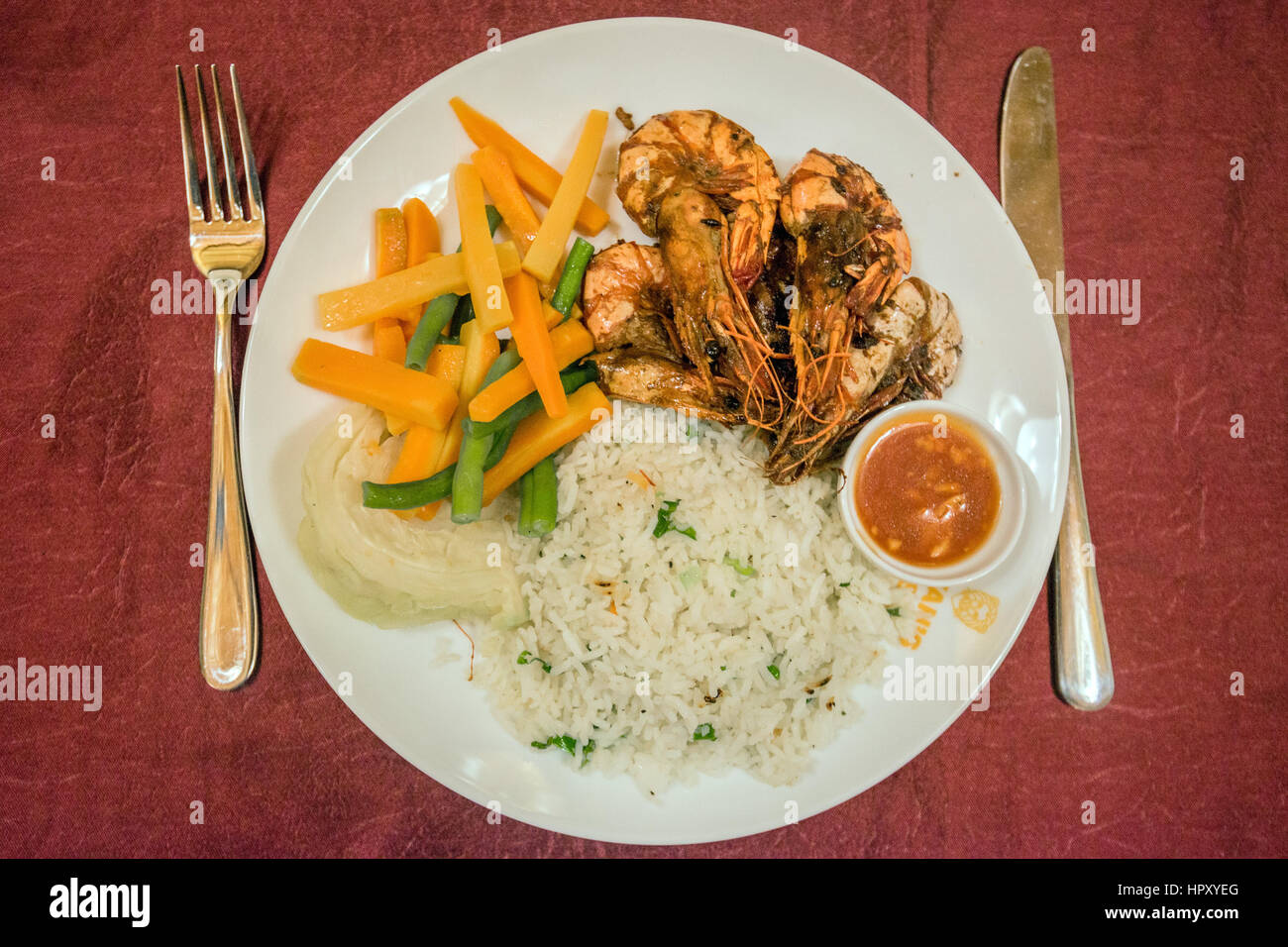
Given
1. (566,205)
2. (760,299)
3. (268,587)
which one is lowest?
(268,587)

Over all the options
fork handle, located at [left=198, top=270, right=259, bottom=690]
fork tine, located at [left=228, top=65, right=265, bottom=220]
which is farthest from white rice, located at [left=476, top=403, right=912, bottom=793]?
fork tine, located at [left=228, top=65, right=265, bottom=220]

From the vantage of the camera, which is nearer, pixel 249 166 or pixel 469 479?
pixel 469 479

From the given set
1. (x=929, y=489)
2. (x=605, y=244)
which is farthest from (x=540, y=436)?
(x=929, y=489)

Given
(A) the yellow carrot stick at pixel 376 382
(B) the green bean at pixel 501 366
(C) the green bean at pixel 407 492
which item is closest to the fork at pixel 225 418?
(A) the yellow carrot stick at pixel 376 382

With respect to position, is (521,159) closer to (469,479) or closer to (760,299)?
(760,299)

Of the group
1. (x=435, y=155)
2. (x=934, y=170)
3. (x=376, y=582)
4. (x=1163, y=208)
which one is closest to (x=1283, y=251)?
(x=1163, y=208)

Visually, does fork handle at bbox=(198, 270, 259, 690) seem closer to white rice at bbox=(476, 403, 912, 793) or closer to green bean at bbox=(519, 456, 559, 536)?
white rice at bbox=(476, 403, 912, 793)

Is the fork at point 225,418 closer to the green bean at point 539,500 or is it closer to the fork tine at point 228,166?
the fork tine at point 228,166
